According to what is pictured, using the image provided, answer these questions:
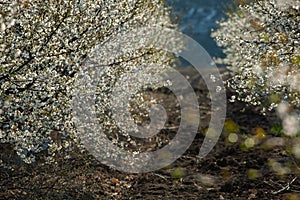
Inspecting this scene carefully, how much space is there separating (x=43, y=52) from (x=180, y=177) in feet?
17.3

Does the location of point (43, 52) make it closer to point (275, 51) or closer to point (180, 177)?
point (275, 51)

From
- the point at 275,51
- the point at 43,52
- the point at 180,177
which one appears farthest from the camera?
the point at 180,177

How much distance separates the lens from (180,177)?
35.8 feet

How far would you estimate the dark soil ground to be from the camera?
826 cm

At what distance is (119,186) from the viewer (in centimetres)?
987

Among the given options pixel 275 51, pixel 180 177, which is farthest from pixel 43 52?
pixel 180 177

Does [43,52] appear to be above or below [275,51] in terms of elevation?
below

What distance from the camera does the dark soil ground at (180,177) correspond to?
826cm

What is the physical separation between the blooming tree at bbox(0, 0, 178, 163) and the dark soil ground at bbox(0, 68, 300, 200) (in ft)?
2.44

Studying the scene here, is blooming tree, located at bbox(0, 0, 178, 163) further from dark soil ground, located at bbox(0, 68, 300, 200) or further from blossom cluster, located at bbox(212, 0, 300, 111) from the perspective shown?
blossom cluster, located at bbox(212, 0, 300, 111)

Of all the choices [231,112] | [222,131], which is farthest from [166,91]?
[222,131]

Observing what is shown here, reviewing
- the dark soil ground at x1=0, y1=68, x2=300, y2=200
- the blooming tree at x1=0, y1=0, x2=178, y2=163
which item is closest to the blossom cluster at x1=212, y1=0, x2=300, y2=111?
the dark soil ground at x1=0, y1=68, x2=300, y2=200

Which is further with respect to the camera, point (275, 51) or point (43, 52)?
point (275, 51)

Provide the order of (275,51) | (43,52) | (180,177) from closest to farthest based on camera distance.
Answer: (43,52) < (275,51) < (180,177)
